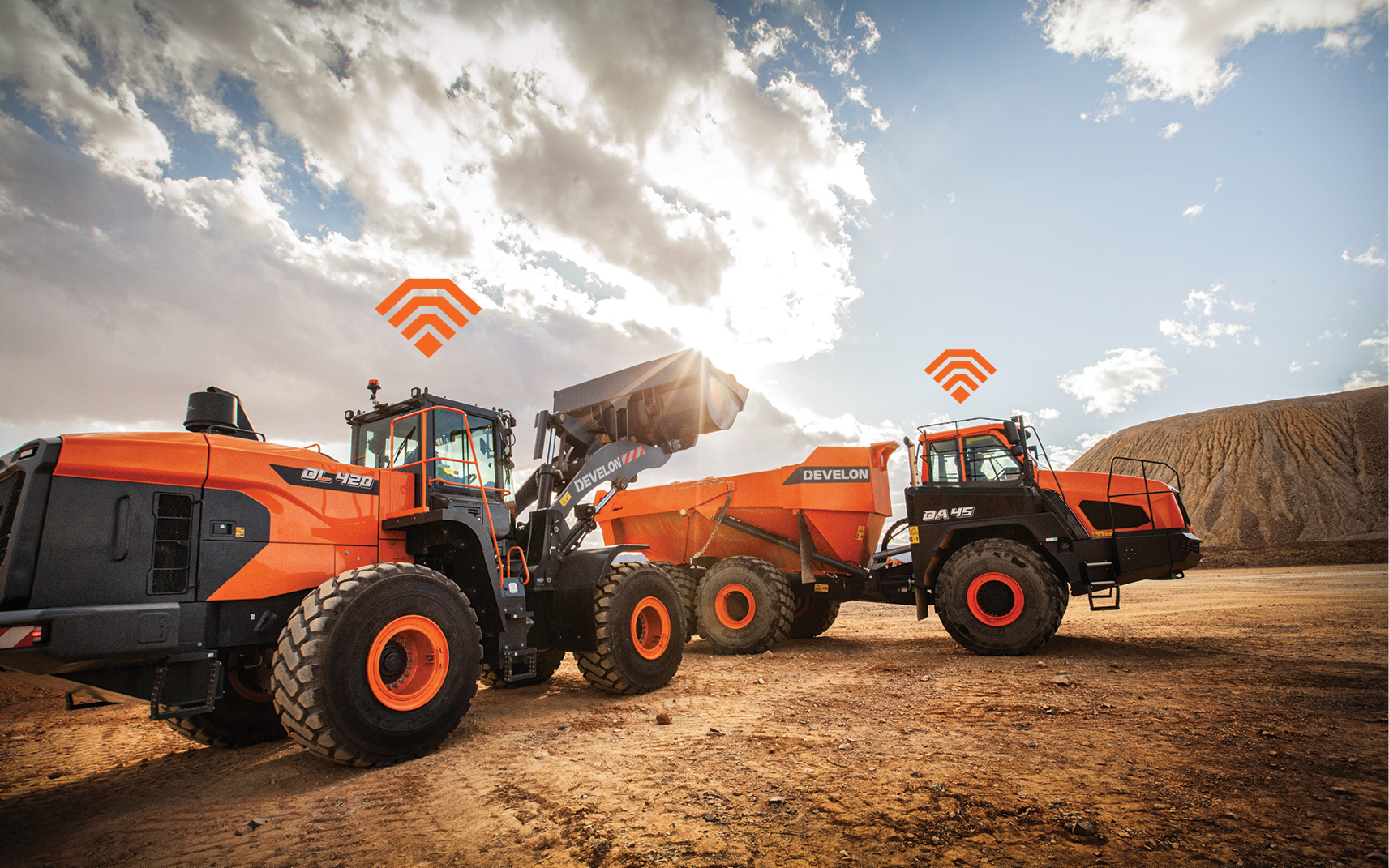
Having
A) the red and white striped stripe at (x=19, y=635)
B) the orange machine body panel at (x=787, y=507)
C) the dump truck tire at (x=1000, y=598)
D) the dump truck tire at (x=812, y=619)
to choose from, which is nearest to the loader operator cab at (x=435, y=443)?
the red and white striped stripe at (x=19, y=635)

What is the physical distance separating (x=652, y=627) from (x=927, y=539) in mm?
4323

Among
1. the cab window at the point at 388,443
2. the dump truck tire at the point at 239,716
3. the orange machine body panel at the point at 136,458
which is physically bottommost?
the dump truck tire at the point at 239,716

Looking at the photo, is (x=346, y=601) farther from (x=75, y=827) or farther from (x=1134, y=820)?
(x=1134, y=820)

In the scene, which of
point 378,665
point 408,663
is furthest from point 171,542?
point 408,663

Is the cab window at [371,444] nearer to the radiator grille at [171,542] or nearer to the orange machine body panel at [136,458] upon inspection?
the orange machine body panel at [136,458]

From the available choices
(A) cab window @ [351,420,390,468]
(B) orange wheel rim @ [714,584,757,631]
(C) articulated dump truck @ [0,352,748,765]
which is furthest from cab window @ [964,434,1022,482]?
(A) cab window @ [351,420,390,468]

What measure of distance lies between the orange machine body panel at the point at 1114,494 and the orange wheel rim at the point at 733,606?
428cm

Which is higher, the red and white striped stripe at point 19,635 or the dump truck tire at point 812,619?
the red and white striped stripe at point 19,635

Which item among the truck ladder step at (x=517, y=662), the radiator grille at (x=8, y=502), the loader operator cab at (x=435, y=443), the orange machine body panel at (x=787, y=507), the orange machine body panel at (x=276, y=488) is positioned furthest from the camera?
the orange machine body panel at (x=787, y=507)

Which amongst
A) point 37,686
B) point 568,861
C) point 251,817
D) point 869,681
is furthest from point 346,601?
point 869,681

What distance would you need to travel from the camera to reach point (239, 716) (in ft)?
17.8

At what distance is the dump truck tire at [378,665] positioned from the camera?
406 cm

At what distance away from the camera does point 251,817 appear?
11.9 ft

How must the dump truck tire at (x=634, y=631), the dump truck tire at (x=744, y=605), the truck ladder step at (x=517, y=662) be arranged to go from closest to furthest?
the truck ladder step at (x=517, y=662), the dump truck tire at (x=634, y=631), the dump truck tire at (x=744, y=605)
